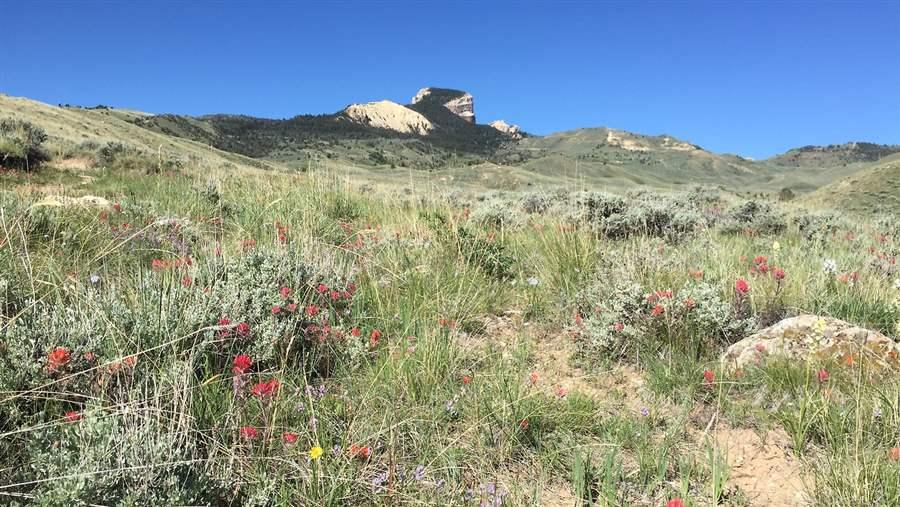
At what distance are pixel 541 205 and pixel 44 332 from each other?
28.9ft

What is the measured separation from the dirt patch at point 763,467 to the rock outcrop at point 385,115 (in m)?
172

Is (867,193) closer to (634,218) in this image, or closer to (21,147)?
(634,218)

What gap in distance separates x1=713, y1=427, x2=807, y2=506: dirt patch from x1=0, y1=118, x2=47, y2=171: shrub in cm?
1260

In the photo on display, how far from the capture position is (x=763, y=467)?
7.07ft

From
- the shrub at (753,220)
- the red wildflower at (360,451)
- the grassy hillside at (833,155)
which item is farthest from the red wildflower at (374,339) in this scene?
the grassy hillside at (833,155)

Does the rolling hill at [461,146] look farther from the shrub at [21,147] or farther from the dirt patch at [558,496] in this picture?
the dirt patch at [558,496]

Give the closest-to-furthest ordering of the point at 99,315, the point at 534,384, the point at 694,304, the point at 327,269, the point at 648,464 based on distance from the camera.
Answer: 1. the point at 648,464
2. the point at 99,315
3. the point at 534,384
4. the point at 694,304
5. the point at 327,269

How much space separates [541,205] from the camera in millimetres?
10039

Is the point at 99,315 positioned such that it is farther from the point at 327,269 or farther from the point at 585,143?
the point at 585,143

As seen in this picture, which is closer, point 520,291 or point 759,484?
point 759,484

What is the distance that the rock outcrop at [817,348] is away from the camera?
2717 mm

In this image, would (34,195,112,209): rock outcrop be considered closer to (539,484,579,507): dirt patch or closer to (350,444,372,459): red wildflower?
(350,444,372,459): red wildflower

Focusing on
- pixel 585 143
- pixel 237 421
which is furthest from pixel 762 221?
pixel 585 143

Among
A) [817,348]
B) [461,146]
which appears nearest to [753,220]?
[817,348]
